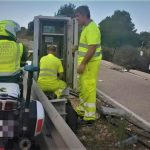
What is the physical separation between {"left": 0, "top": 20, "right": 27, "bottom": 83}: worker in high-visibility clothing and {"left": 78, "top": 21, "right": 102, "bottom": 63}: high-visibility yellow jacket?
88.5 inches

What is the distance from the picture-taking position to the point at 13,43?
653 centimetres

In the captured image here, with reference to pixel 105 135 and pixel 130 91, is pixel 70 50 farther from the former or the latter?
pixel 105 135

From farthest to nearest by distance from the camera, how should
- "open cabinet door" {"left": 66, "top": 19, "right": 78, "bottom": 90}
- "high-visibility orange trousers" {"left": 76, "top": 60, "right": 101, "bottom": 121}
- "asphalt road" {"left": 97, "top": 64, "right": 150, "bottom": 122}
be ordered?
"open cabinet door" {"left": 66, "top": 19, "right": 78, "bottom": 90} → "asphalt road" {"left": 97, "top": 64, "right": 150, "bottom": 122} → "high-visibility orange trousers" {"left": 76, "top": 60, "right": 101, "bottom": 121}

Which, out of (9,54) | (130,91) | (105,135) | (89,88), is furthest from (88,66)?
(130,91)

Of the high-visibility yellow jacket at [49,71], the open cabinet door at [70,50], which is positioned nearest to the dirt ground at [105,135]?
the high-visibility yellow jacket at [49,71]

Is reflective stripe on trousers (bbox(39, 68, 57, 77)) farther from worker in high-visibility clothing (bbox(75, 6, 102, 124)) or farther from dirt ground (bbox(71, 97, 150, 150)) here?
dirt ground (bbox(71, 97, 150, 150))

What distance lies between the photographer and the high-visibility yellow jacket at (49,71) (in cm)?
971

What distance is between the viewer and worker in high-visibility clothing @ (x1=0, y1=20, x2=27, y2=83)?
643cm

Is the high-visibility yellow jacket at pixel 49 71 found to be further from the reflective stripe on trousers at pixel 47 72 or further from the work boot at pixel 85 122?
the work boot at pixel 85 122

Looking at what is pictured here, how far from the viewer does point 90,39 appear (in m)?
8.69

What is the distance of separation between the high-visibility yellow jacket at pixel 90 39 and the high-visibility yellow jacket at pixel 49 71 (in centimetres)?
107

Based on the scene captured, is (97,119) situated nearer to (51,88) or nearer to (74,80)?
(51,88)

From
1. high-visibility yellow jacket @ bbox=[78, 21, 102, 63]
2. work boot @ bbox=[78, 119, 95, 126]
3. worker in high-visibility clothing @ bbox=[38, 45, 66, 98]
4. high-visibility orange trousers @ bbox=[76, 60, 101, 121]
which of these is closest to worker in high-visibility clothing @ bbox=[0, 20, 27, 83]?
high-visibility yellow jacket @ bbox=[78, 21, 102, 63]

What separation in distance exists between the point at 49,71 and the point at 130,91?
18.7 ft
